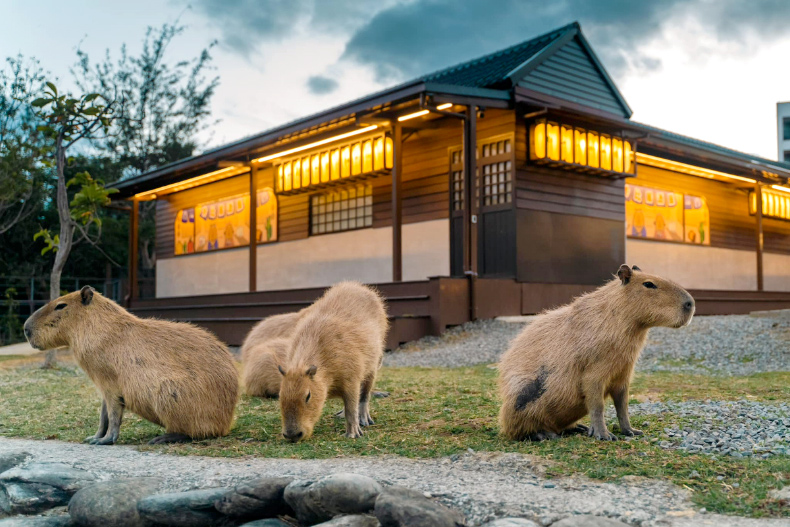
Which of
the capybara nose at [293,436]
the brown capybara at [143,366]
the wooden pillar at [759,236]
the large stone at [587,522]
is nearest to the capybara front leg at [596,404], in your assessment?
the large stone at [587,522]

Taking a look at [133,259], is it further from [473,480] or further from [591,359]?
[473,480]

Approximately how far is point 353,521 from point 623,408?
7.06 feet

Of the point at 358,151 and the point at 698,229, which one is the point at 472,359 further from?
the point at 698,229

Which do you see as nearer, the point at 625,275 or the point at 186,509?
the point at 186,509

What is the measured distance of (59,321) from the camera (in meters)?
5.59

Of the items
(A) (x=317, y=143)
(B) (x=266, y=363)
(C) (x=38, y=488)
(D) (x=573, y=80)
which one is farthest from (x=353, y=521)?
(D) (x=573, y=80)

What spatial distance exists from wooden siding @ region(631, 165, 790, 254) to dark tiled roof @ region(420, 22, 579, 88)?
4.48m

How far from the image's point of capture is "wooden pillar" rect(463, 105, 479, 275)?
13.7 meters

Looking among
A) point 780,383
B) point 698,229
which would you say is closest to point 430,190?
point 698,229

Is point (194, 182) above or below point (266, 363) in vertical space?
above

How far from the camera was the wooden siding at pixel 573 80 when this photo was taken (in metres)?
16.3

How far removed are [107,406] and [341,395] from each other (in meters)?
1.71

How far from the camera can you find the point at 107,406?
549cm

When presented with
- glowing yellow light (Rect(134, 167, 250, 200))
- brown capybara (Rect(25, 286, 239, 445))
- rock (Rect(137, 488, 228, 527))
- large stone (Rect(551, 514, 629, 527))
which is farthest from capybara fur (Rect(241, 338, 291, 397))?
glowing yellow light (Rect(134, 167, 250, 200))
